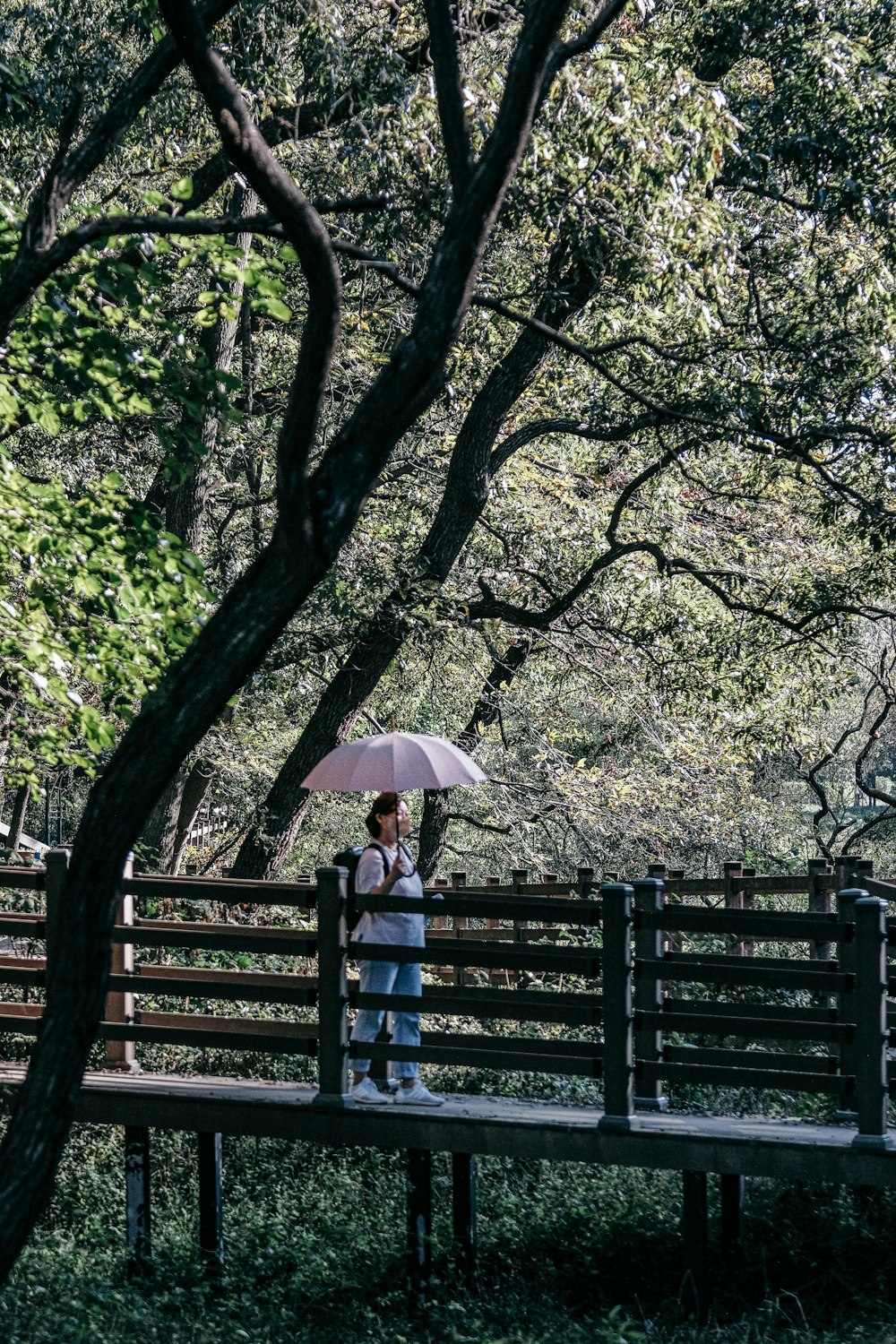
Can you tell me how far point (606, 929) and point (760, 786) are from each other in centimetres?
2520

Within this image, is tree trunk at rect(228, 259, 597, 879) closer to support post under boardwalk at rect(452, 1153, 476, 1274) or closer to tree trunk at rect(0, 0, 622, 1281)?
support post under boardwalk at rect(452, 1153, 476, 1274)

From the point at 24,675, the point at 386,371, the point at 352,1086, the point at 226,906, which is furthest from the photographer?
the point at 226,906

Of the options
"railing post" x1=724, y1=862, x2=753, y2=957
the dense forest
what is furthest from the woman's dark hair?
"railing post" x1=724, y1=862, x2=753, y2=957

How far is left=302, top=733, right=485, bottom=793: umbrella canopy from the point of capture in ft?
28.2

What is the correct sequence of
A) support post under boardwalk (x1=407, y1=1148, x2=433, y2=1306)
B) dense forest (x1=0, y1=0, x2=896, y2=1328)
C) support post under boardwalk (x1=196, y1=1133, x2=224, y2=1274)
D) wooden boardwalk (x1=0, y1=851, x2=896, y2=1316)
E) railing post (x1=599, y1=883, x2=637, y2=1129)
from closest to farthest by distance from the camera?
dense forest (x1=0, y1=0, x2=896, y2=1328) → wooden boardwalk (x1=0, y1=851, x2=896, y2=1316) → railing post (x1=599, y1=883, x2=637, y2=1129) → support post under boardwalk (x1=407, y1=1148, x2=433, y2=1306) → support post under boardwalk (x1=196, y1=1133, x2=224, y2=1274)

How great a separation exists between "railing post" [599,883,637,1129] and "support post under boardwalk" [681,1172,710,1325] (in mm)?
531

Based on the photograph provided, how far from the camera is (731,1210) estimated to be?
852cm

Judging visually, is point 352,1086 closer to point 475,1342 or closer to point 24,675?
point 475,1342

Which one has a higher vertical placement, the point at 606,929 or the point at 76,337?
the point at 76,337

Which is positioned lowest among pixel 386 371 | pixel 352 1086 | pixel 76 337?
pixel 352 1086

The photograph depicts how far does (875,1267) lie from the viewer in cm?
799

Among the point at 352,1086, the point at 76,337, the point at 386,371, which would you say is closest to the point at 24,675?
the point at 76,337

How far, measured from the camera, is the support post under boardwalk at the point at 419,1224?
8391mm

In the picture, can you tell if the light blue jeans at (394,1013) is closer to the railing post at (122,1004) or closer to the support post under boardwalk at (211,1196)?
the support post under boardwalk at (211,1196)
